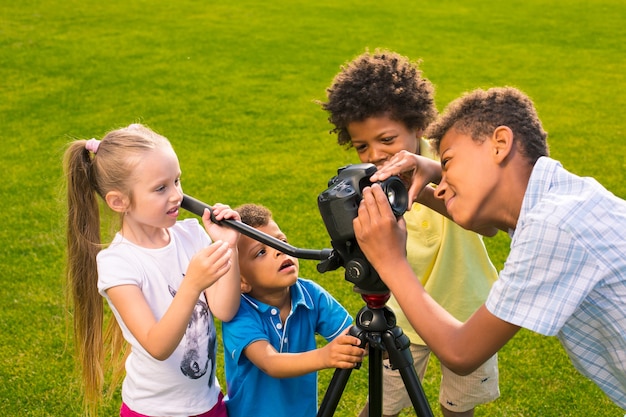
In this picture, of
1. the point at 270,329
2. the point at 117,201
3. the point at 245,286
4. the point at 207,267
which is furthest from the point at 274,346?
the point at 117,201

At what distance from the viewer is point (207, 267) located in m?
2.19

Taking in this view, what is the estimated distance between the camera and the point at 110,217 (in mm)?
2713

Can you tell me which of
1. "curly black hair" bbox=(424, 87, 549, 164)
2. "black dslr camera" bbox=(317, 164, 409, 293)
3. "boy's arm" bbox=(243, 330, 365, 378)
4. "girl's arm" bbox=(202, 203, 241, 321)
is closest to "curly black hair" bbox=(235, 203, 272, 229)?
"girl's arm" bbox=(202, 203, 241, 321)

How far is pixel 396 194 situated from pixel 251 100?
25.4 feet

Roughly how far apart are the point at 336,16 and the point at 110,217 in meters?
13.7

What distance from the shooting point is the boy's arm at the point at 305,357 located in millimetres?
2189

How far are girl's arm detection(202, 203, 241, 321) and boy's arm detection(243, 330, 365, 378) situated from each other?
0.14m

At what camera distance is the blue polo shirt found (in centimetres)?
253

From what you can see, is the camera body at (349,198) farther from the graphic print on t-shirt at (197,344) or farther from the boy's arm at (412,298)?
the graphic print on t-shirt at (197,344)

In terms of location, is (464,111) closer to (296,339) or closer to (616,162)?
(296,339)

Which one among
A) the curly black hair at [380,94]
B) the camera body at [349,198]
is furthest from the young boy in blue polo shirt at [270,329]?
the curly black hair at [380,94]

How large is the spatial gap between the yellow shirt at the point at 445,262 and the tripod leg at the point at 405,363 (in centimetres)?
82

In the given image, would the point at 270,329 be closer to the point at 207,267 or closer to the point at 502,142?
the point at 207,267

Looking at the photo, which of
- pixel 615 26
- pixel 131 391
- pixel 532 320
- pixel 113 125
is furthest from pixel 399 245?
pixel 615 26
